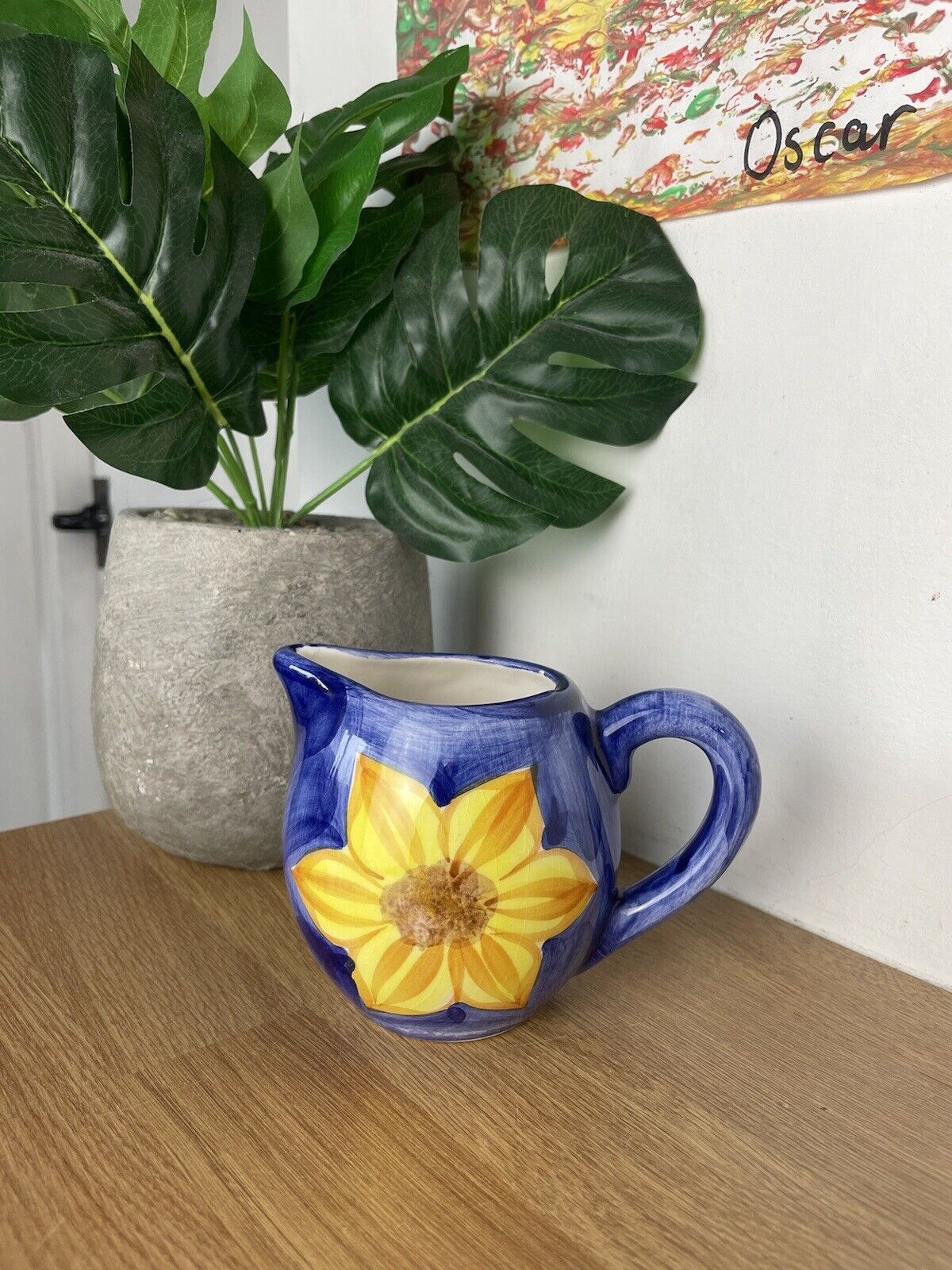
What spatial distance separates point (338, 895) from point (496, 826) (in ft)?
0.24

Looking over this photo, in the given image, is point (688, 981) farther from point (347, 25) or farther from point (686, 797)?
point (347, 25)

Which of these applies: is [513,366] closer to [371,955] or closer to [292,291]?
[292,291]

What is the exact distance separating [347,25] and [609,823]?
2.09ft

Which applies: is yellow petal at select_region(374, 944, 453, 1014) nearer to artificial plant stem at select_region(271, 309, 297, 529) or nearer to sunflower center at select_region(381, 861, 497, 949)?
sunflower center at select_region(381, 861, 497, 949)

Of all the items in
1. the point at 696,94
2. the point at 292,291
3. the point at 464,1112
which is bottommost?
the point at 464,1112

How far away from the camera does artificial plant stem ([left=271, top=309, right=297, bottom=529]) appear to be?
0.64m

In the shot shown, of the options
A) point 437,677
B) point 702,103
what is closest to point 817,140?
point 702,103

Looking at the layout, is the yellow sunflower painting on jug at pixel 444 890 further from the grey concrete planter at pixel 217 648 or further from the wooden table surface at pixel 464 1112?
the grey concrete planter at pixel 217 648

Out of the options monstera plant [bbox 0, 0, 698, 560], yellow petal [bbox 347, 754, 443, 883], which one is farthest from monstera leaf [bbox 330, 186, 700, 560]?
yellow petal [bbox 347, 754, 443, 883]

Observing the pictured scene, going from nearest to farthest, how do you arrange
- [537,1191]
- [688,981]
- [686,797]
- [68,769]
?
[537,1191] → [688,981] → [686,797] → [68,769]

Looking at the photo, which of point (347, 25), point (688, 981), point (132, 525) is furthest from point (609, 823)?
point (347, 25)

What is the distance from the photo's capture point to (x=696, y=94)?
0.56m

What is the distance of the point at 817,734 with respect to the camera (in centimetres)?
55

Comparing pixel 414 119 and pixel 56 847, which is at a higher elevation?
pixel 414 119
